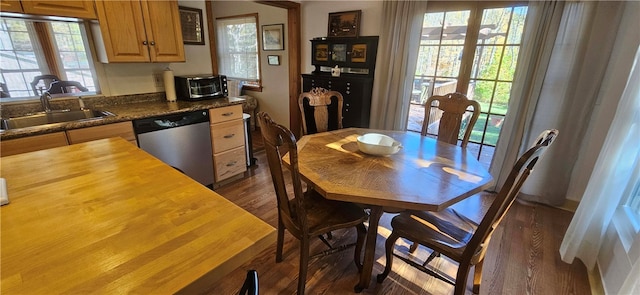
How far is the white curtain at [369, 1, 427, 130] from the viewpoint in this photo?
2799 mm

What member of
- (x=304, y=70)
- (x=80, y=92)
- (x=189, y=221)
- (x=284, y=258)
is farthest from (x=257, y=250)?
(x=304, y=70)

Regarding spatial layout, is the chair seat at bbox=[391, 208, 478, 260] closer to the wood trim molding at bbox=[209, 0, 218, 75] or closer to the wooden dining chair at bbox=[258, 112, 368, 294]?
the wooden dining chair at bbox=[258, 112, 368, 294]

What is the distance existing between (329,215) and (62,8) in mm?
2294

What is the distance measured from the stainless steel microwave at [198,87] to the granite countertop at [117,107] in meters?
0.07

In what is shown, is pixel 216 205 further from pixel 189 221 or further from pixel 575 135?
pixel 575 135

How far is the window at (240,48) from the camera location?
468 cm

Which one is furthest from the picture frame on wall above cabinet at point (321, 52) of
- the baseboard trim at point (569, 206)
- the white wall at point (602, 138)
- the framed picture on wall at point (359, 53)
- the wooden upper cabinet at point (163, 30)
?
the baseboard trim at point (569, 206)

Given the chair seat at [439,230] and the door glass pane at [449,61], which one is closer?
the chair seat at [439,230]

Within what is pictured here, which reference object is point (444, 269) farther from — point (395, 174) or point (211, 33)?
point (211, 33)

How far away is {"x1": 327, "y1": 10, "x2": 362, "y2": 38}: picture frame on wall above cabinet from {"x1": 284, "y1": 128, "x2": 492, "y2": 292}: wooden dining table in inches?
74.7

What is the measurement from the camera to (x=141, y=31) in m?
2.25

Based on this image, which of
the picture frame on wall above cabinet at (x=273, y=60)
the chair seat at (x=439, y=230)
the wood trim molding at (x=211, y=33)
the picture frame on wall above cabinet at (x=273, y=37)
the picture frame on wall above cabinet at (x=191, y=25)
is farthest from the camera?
the picture frame on wall above cabinet at (x=273, y=60)

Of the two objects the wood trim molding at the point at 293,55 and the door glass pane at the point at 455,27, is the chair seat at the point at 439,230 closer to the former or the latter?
the door glass pane at the point at 455,27

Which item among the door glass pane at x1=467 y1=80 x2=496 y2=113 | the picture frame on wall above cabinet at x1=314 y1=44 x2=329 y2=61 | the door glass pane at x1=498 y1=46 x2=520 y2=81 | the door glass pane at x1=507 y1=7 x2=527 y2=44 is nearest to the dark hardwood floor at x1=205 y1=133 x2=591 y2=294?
the door glass pane at x1=467 y1=80 x2=496 y2=113
